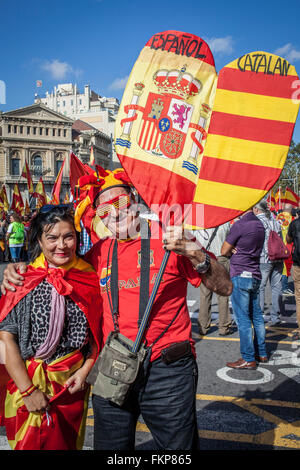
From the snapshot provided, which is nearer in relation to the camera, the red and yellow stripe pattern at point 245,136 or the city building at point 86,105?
the red and yellow stripe pattern at point 245,136

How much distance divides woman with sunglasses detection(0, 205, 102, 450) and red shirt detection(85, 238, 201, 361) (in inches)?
7.2

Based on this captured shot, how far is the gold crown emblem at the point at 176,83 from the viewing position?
200 cm

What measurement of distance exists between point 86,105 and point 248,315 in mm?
102533

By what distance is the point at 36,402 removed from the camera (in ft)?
6.57

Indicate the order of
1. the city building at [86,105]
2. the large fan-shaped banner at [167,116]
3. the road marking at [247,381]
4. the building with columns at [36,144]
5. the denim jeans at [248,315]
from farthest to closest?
the city building at [86,105], the building with columns at [36,144], the denim jeans at [248,315], the road marking at [247,381], the large fan-shaped banner at [167,116]

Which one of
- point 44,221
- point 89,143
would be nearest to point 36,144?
point 89,143

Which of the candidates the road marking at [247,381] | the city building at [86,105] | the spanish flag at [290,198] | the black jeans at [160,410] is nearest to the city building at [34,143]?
the city building at [86,105]

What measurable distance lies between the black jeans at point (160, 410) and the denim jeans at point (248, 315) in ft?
9.30

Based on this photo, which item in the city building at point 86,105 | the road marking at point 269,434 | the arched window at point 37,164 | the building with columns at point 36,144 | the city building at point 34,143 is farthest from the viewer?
the city building at point 86,105

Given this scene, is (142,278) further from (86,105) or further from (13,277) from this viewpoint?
(86,105)

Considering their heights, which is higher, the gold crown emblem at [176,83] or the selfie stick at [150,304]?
the gold crown emblem at [176,83]

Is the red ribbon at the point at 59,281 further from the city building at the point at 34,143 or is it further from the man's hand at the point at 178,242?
the city building at the point at 34,143
